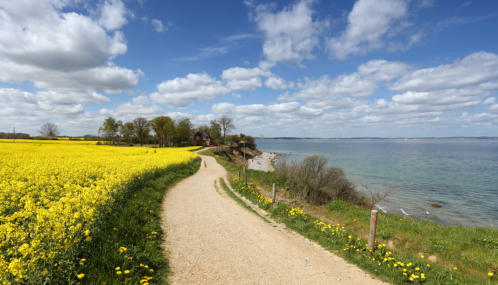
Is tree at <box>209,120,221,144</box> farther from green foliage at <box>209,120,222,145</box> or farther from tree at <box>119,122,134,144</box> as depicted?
tree at <box>119,122,134,144</box>

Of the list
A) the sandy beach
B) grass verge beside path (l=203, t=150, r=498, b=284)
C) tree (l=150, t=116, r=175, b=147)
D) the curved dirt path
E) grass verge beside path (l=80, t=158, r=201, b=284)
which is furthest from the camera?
tree (l=150, t=116, r=175, b=147)

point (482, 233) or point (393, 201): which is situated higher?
point (482, 233)

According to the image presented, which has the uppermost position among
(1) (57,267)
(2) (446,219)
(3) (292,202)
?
(1) (57,267)

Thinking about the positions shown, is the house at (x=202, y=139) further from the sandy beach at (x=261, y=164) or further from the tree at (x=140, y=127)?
Answer: the sandy beach at (x=261, y=164)

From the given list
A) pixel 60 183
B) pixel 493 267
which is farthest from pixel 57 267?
pixel 493 267

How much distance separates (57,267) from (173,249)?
302 cm

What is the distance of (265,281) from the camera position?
5.59 meters

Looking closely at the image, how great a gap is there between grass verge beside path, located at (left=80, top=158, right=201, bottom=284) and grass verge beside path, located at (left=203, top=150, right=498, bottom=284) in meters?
5.24

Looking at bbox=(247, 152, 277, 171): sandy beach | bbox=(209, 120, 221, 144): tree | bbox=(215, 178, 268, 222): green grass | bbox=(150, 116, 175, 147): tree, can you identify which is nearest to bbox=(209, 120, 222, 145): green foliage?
bbox=(209, 120, 221, 144): tree

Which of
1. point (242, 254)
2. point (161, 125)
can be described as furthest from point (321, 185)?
point (161, 125)

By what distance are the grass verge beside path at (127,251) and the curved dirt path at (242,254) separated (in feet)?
1.37

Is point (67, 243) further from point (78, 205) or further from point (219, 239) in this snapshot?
point (219, 239)

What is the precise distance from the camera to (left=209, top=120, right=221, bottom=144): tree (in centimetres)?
9288

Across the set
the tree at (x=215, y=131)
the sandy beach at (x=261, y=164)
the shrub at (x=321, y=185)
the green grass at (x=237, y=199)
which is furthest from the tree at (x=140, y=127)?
the shrub at (x=321, y=185)
